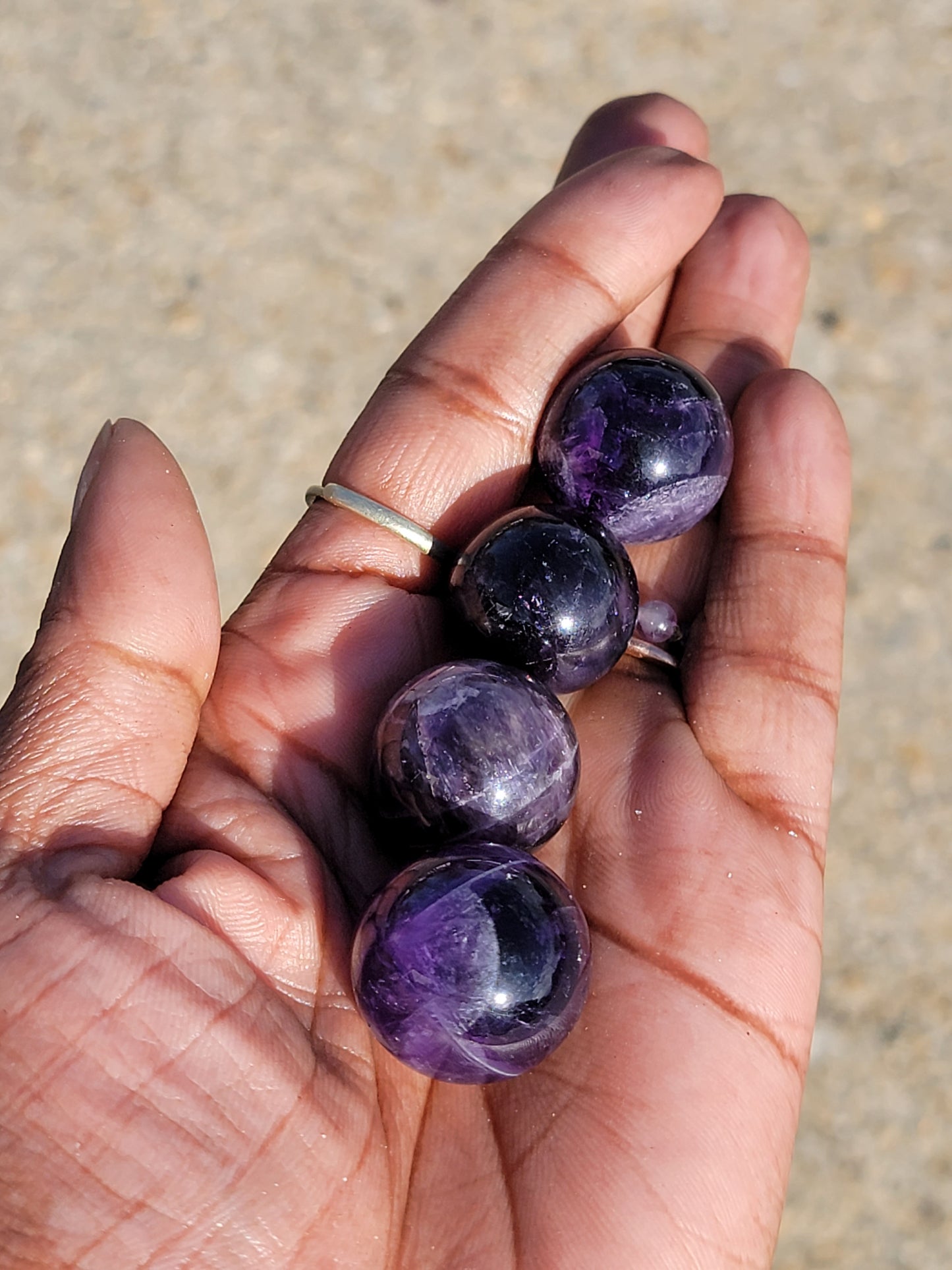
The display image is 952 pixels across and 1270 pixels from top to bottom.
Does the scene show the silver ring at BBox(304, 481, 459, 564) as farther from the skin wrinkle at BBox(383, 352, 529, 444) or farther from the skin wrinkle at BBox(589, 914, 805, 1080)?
the skin wrinkle at BBox(589, 914, 805, 1080)

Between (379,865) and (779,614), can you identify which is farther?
(779,614)

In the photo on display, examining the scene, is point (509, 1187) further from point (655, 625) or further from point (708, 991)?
point (655, 625)

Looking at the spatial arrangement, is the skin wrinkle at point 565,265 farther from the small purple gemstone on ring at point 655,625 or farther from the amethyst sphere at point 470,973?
the amethyst sphere at point 470,973

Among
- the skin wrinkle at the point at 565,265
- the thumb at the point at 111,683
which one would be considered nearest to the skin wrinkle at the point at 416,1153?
the thumb at the point at 111,683

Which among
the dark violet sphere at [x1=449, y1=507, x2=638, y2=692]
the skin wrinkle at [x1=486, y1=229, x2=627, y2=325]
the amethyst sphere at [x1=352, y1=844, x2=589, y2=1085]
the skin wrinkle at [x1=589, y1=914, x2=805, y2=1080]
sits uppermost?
the skin wrinkle at [x1=486, y1=229, x2=627, y2=325]

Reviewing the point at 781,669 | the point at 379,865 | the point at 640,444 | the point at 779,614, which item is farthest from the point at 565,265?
the point at 379,865

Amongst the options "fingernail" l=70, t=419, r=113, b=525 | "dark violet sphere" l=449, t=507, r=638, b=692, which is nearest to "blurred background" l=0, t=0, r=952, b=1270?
"dark violet sphere" l=449, t=507, r=638, b=692
